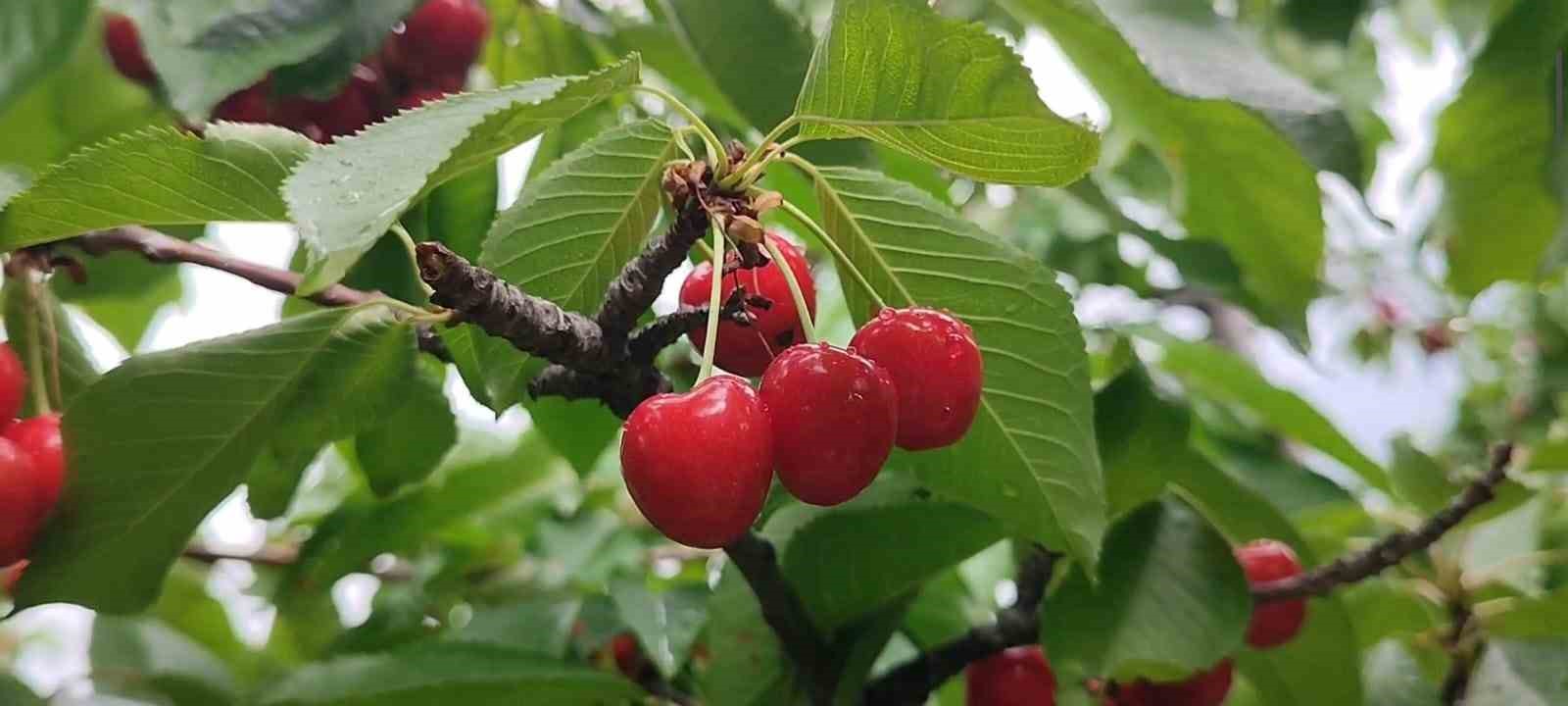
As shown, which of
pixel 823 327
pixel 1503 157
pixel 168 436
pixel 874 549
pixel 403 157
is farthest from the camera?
pixel 823 327

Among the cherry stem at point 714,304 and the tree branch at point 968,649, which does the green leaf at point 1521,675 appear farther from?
the cherry stem at point 714,304

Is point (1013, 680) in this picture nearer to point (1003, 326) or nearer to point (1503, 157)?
point (1003, 326)

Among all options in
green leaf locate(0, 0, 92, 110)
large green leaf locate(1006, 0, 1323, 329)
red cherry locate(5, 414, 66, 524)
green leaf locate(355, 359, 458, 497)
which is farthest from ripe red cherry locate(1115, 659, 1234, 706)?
green leaf locate(0, 0, 92, 110)

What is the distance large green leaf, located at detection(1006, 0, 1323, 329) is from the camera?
0.69 m

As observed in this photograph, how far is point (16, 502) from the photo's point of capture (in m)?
0.57

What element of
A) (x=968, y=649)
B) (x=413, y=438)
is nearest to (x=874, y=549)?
(x=968, y=649)

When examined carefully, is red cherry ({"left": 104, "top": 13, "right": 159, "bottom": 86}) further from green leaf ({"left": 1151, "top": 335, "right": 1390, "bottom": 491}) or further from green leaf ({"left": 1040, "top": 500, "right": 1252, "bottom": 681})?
green leaf ({"left": 1151, "top": 335, "right": 1390, "bottom": 491})

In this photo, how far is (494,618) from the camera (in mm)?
938

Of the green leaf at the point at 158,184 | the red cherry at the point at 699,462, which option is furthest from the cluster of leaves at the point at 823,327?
the red cherry at the point at 699,462

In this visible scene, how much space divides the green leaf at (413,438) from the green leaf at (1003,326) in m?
0.31

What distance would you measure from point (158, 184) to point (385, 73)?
418 mm

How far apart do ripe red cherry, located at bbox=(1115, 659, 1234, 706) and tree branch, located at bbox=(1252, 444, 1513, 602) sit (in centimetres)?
5

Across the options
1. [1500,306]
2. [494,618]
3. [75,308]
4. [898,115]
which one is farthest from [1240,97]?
[1500,306]

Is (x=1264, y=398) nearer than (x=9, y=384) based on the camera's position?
No
